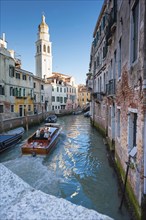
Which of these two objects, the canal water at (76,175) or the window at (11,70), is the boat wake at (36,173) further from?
the window at (11,70)

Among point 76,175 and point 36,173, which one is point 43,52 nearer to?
point 36,173

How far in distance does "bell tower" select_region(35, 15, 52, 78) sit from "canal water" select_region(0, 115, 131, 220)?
1297 inches

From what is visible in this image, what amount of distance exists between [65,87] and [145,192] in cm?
3605

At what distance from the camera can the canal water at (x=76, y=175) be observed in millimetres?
5336

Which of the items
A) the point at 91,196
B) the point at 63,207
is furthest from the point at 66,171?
the point at 63,207

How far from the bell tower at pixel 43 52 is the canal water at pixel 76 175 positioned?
32.9 meters

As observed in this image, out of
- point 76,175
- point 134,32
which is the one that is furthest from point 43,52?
point 134,32

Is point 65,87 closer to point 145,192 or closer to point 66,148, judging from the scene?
point 66,148

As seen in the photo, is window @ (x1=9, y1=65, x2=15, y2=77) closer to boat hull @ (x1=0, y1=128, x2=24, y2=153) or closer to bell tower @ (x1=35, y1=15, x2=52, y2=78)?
boat hull @ (x1=0, y1=128, x2=24, y2=153)

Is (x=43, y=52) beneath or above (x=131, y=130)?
above

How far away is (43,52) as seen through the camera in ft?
137

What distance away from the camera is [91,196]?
564cm

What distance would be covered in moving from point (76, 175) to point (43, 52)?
39.0m

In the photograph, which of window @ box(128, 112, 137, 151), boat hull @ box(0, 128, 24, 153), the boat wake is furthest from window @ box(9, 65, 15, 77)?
window @ box(128, 112, 137, 151)
